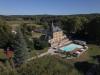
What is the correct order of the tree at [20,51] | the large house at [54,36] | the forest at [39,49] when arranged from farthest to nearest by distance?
the large house at [54,36] → the tree at [20,51] → the forest at [39,49]

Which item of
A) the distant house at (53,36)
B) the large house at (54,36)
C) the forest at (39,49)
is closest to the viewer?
the forest at (39,49)

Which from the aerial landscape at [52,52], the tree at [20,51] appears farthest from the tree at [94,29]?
the tree at [20,51]

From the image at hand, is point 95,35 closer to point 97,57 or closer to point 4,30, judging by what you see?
point 97,57

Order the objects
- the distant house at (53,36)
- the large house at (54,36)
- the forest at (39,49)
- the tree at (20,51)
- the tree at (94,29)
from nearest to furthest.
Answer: the forest at (39,49) → the tree at (20,51) → the large house at (54,36) → the distant house at (53,36) → the tree at (94,29)

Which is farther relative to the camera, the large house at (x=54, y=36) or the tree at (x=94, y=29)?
the tree at (x=94, y=29)

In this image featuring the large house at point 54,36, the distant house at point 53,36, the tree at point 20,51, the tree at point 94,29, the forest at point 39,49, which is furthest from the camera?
the tree at point 94,29

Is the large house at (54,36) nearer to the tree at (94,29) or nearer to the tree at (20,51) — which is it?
the tree at (94,29)

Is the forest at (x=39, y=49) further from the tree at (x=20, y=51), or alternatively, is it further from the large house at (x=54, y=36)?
the large house at (x=54, y=36)

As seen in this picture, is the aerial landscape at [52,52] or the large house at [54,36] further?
the large house at [54,36]

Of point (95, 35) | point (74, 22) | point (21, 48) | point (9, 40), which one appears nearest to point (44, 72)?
point (21, 48)

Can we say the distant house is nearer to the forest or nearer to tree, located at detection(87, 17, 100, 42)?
the forest

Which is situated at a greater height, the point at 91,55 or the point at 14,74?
the point at 14,74
